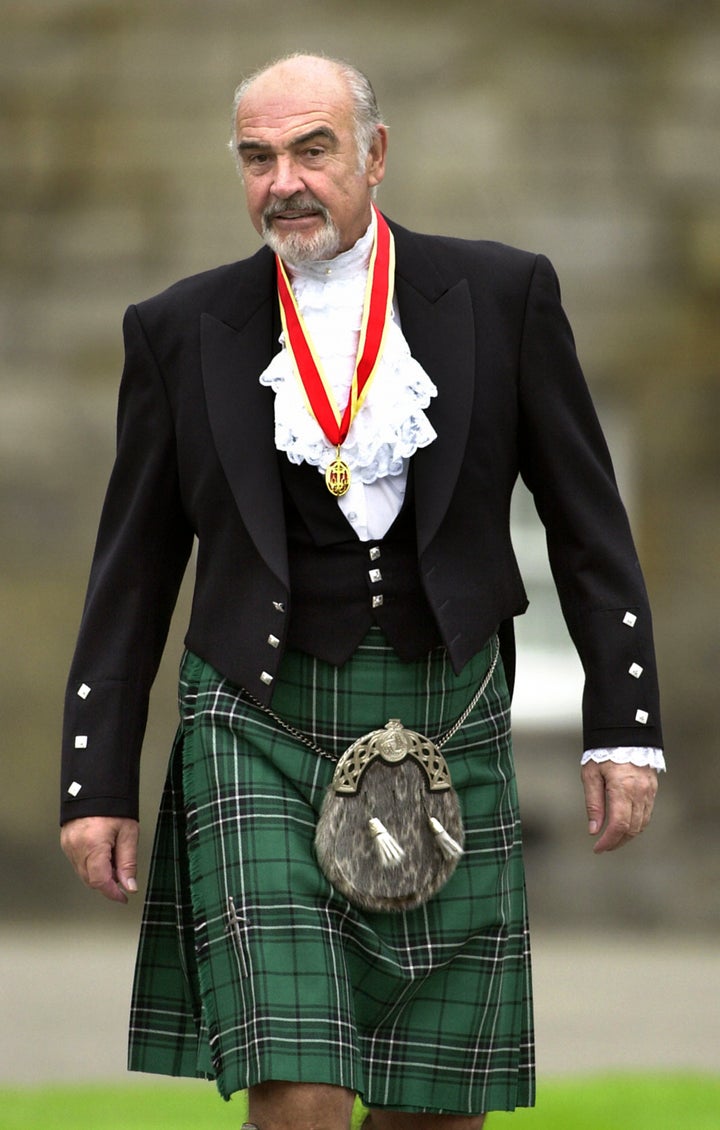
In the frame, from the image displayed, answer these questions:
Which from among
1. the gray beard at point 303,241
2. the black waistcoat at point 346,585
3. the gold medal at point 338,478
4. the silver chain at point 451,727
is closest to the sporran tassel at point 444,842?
the silver chain at point 451,727

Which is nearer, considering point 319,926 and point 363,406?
point 319,926

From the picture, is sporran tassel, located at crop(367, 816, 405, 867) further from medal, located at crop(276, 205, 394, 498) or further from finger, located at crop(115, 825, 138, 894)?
medal, located at crop(276, 205, 394, 498)

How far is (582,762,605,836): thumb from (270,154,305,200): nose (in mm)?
1073

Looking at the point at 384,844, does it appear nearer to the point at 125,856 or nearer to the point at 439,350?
the point at 125,856

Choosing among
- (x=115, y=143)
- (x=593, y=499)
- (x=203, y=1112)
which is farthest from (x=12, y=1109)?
(x=115, y=143)

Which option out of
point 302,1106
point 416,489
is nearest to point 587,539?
point 416,489

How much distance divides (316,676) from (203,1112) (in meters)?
2.40

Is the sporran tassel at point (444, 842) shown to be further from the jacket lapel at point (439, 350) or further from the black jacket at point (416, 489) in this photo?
the jacket lapel at point (439, 350)

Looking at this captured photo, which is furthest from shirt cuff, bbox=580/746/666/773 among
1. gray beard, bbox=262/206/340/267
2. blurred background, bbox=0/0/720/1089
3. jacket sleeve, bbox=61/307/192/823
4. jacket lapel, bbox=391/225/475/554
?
blurred background, bbox=0/0/720/1089

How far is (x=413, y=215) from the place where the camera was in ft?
27.2

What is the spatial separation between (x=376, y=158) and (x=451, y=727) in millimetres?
981

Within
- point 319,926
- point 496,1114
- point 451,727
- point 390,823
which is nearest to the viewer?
point 319,926

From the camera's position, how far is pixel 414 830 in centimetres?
379

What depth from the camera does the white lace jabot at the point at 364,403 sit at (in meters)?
3.81
